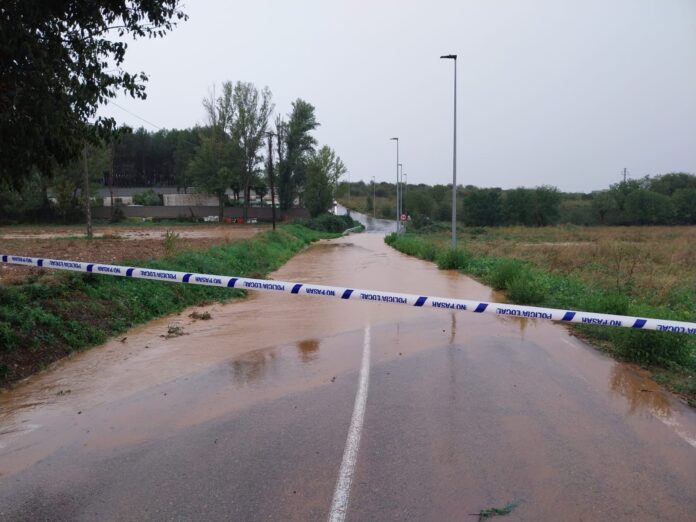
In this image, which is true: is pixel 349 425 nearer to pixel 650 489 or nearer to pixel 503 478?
pixel 503 478

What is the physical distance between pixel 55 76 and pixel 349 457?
5.39m

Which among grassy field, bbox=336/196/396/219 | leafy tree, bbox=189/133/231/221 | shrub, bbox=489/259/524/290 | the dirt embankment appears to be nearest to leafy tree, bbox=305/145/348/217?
leafy tree, bbox=189/133/231/221

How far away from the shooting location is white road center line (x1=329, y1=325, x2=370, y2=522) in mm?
3744

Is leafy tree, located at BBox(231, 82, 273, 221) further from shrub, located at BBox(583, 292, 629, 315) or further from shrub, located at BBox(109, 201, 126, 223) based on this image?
shrub, located at BBox(583, 292, 629, 315)

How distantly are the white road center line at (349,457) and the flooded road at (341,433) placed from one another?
4 centimetres

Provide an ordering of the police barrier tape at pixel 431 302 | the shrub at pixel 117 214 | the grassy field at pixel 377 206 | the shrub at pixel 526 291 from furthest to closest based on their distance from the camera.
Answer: the grassy field at pixel 377 206 < the shrub at pixel 117 214 < the shrub at pixel 526 291 < the police barrier tape at pixel 431 302

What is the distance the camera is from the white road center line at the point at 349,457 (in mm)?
3744

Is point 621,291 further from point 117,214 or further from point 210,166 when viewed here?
point 210,166

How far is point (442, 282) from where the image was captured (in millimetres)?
17844

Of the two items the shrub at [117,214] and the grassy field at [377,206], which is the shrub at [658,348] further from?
the grassy field at [377,206]

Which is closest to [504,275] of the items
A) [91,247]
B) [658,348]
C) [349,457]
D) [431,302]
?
[658,348]

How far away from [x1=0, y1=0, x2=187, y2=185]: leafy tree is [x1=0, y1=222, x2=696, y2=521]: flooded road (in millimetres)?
2922

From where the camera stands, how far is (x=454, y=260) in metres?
22.5

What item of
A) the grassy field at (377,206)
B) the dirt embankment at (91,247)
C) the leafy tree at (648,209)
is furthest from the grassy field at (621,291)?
the grassy field at (377,206)
